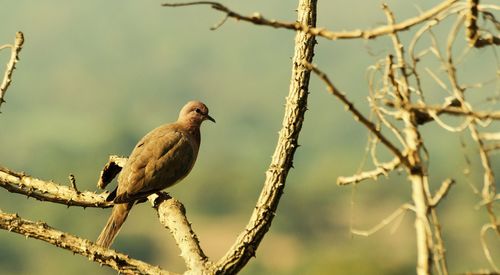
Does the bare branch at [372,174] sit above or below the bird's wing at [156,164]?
below

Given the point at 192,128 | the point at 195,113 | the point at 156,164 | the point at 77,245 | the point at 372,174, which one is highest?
the point at 195,113

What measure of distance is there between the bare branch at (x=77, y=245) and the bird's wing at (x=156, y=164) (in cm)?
128

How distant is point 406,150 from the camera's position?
3547 mm

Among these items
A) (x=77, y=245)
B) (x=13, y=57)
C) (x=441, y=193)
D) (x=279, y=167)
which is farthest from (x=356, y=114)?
(x=13, y=57)

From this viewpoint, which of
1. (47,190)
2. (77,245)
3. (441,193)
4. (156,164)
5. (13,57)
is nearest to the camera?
(441,193)

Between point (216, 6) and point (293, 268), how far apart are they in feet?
463

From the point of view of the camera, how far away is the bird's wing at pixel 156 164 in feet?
27.3

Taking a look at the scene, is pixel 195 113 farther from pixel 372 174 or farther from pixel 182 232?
pixel 372 174

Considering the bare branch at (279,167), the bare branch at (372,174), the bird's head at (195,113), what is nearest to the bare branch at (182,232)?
the bare branch at (279,167)

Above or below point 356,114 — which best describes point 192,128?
above

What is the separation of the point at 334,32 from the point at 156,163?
5.63 meters

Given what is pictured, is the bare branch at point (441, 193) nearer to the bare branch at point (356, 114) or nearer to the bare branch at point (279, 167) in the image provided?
the bare branch at point (356, 114)

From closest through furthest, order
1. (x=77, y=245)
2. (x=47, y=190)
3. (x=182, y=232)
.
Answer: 1. (x=77, y=245)
2. (x=182, y=232)
3. (x=47, y=190)

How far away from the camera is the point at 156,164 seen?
351 inches
